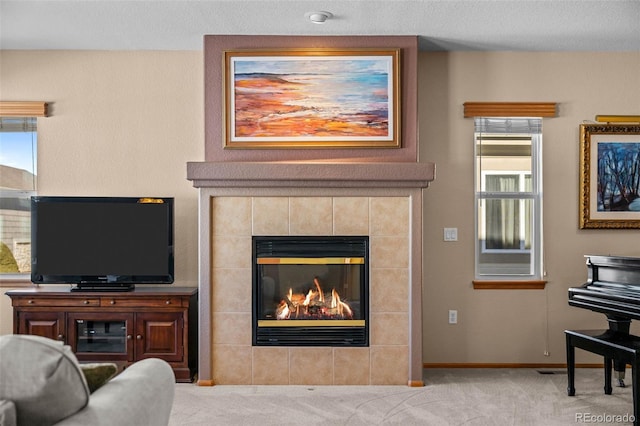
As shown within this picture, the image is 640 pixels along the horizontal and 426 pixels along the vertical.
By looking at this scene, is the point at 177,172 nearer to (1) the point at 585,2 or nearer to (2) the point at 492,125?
(2) the point at 492,125

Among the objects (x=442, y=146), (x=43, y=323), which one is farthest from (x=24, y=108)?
(x=442, y=146)

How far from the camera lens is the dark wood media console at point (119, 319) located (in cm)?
453

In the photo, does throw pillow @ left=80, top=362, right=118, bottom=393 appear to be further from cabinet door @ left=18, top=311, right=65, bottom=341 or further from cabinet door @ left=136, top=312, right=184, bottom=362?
cabinet door @ left=18, top=311, right=65, bottom=341

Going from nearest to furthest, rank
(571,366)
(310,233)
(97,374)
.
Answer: (97,374) < (571,366) < (310,233)

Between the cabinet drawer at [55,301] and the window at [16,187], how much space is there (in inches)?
22.8

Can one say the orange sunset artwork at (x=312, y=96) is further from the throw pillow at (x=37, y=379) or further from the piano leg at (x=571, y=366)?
the throw pillow at (x=37, y=379)

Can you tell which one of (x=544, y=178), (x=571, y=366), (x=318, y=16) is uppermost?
(x=318, y=16)

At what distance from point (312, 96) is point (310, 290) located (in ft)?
4.68

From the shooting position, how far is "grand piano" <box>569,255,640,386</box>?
392cm

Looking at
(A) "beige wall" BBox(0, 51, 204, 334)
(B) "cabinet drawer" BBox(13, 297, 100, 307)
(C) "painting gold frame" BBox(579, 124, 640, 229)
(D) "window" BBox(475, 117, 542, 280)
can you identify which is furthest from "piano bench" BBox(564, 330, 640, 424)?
(B) "cabinet drawer" BBox(13, 297, 100, 307)

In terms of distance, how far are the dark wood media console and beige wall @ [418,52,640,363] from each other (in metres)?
1.94

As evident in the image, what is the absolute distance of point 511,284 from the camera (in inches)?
198

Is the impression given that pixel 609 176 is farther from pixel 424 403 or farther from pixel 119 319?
pixel 119 319

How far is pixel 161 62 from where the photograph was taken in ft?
16.5
